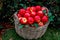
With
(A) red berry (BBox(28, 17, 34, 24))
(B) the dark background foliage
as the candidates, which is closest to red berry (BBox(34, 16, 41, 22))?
(A) red berry (BBox(28, 17, 34, 24))

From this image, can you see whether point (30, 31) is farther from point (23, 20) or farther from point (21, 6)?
point (21, 6)

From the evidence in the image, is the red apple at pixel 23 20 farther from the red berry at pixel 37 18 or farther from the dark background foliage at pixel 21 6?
the dark background foliage at pixel 21 6

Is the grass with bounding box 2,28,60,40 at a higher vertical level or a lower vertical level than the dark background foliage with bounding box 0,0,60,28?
lower

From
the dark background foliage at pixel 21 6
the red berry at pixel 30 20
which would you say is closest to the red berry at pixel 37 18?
the red berry at pixel 30 20

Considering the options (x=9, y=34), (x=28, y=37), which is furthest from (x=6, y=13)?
(x=28, y=37)

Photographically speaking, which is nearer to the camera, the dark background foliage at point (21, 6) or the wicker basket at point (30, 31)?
the wicker basket at point (30, 31)

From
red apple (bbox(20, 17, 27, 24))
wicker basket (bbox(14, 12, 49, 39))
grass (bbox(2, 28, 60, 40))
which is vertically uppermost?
red apple (bbox(20, 17, 27, 24))

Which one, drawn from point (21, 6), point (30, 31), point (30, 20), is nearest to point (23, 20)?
point (30, 20)

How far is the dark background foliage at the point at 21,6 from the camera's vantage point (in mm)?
2955

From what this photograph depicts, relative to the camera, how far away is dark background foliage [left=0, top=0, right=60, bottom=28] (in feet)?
9.70

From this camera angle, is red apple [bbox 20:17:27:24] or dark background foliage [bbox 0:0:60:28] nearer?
red apple [bbox 20:17:27:24]

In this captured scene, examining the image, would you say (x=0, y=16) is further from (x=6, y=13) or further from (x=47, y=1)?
(x=47, y=1)

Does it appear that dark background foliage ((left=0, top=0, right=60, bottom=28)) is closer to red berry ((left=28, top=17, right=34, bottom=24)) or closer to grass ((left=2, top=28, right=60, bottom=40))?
grass ((left=2, top=28, right=60, bottom=40))

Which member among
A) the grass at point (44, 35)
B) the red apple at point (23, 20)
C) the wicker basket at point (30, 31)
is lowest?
the grass at point (44, 35)
